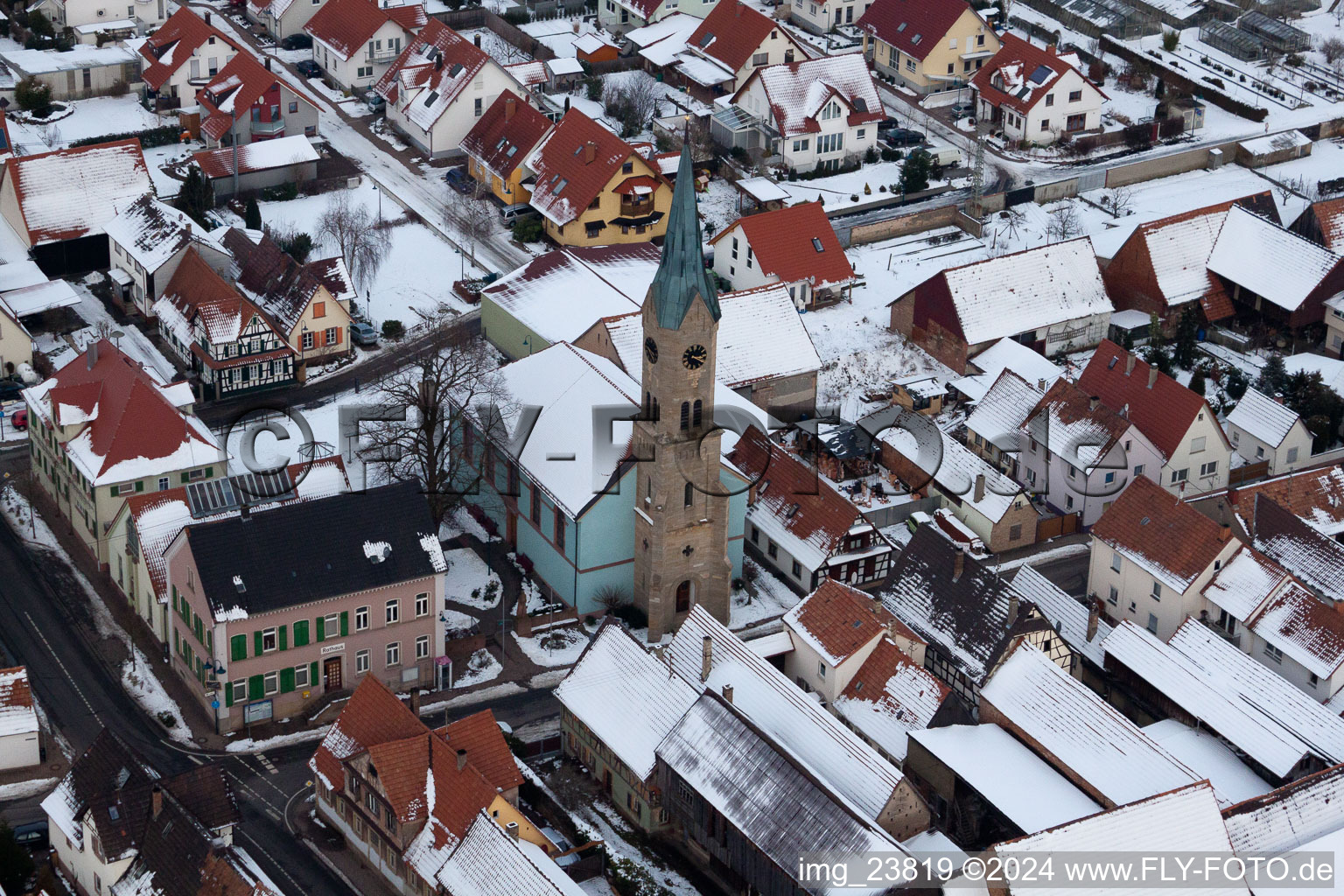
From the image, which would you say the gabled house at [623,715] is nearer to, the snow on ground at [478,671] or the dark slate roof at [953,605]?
the snow on ground at [478,671]

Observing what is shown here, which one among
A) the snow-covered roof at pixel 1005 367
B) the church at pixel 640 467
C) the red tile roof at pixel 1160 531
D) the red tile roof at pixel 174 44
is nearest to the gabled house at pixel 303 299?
the church at pixel 640 467

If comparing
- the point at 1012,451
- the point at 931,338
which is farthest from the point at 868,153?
the point at 1012,451

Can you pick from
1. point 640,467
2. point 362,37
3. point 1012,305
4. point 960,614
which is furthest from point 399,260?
point 960,614

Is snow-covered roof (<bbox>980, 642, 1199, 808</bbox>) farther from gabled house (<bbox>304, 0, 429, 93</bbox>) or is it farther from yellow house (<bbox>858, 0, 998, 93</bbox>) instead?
gabled house (<bbox>304, 0, 429, 93</bbox>)

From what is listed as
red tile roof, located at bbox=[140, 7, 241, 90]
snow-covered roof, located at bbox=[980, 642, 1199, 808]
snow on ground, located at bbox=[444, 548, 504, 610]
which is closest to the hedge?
red tile roof, located at bbox=[140, 7, 241, 90]

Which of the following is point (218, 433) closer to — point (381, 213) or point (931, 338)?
point (381, 213)

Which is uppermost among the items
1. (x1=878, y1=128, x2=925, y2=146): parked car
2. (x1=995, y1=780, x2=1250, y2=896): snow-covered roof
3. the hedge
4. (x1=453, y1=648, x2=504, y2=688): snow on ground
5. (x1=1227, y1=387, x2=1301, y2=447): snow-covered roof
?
(x1=995, y1=780, x2=1250, y2=896): snow-covered roof
